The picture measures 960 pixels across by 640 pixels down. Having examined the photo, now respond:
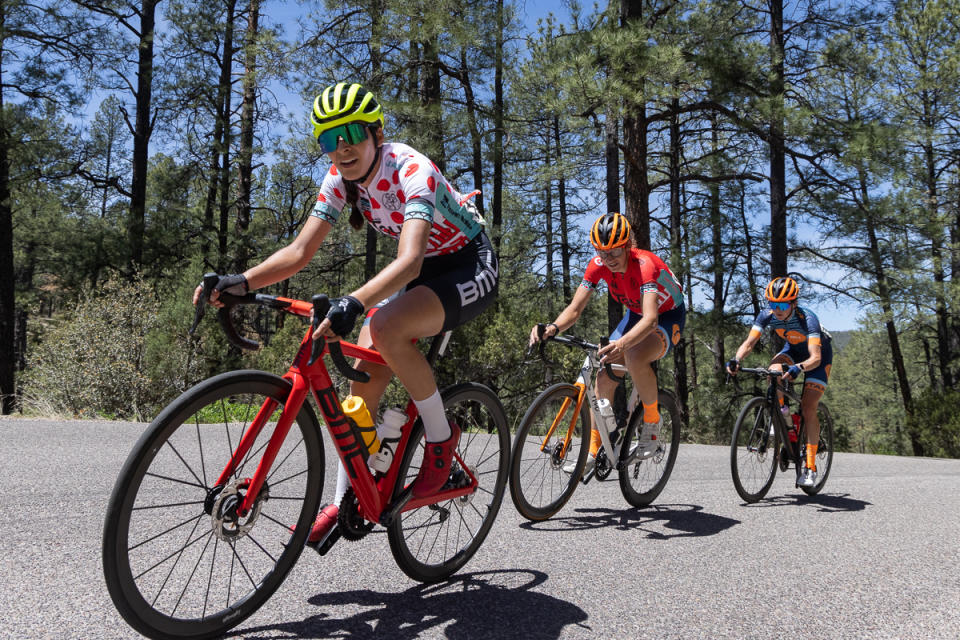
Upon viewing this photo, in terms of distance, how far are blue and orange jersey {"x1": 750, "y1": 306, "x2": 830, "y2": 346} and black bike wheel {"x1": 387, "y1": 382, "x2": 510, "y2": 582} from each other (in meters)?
4.06

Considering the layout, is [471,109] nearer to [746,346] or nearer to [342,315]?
[746,346]

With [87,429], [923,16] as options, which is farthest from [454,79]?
[923,16]

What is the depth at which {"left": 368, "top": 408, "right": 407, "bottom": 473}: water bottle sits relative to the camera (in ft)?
9.76

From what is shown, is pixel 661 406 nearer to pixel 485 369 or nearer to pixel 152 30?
pixel 485 369

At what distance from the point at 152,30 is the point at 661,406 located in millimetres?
18513

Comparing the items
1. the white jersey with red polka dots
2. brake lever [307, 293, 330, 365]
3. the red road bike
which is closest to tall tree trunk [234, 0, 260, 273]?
the red road bike

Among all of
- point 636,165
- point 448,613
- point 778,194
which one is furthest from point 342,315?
point 778,194

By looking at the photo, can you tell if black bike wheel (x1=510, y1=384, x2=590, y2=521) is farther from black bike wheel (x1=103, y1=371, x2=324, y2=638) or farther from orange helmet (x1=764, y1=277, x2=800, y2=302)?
orange helmet (x1=764, y1=277, x2=800, y2=302)

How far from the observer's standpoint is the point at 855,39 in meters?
14.5

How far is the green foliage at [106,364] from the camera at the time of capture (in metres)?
10.5

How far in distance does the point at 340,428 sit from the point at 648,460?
3457 mm

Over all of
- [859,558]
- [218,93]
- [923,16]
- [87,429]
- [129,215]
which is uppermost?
[923,16]

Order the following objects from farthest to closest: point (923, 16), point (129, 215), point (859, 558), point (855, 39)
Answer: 1. point (923, 16)
2. point (129, 215)
3. point (855, 39)
4. point (859, 558)

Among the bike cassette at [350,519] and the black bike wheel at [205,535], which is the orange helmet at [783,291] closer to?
the bike cassette at [350,519]
